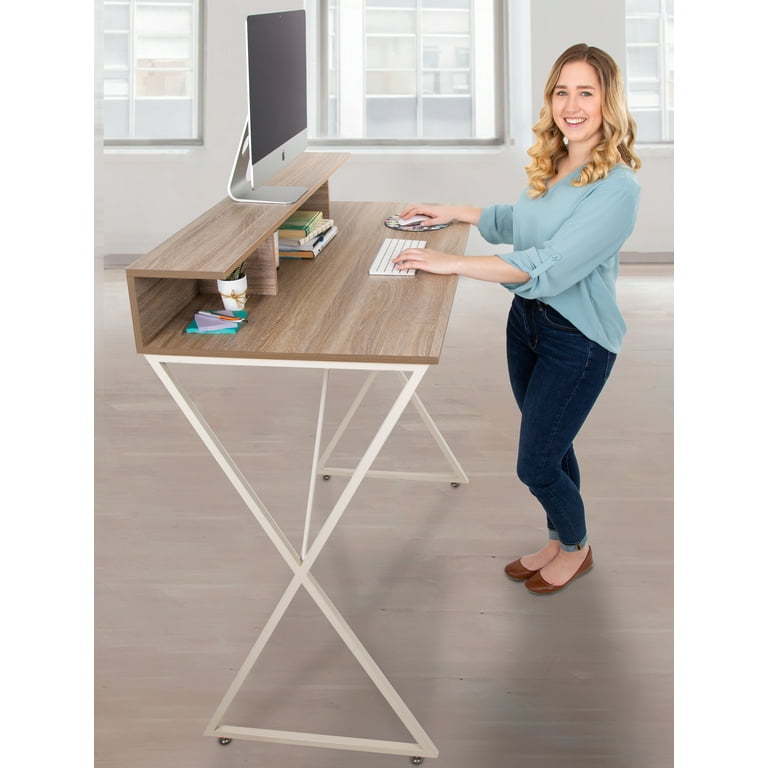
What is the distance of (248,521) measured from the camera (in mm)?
2998

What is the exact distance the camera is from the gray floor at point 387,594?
2.13m

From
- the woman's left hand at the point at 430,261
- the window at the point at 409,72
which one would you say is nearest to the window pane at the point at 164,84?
the window at the point at 409,72

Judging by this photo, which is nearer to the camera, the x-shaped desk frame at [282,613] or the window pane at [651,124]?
the x-shaped desk frame at [282,613]

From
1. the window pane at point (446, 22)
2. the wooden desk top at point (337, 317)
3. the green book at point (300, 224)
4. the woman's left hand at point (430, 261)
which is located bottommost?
→ the wooden desk top at point (337, 317)

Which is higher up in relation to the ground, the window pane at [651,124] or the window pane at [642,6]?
the window pane at [642,6]

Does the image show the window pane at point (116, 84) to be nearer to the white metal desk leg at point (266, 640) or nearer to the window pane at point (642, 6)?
the window pane at point (642, 6)

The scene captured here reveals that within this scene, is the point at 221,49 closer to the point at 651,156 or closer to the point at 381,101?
the point at 381,101

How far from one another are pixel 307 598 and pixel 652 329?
2.72 metres

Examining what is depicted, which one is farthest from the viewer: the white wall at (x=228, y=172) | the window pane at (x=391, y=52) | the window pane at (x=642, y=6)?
the window pane at (x=391, y=52)

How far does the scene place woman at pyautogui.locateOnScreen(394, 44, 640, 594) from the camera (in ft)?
6.91

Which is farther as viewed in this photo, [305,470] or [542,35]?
[542,35]

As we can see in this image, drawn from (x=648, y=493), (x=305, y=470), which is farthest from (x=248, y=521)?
(x=648, y=493)

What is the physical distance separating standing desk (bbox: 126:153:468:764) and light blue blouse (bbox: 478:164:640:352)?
0.75 feet

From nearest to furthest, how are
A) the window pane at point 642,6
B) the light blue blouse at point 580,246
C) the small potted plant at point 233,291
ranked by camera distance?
the light blue blouse at point 580,246 < the small potted plant at point 233,291 < the window pane at point 642,6
